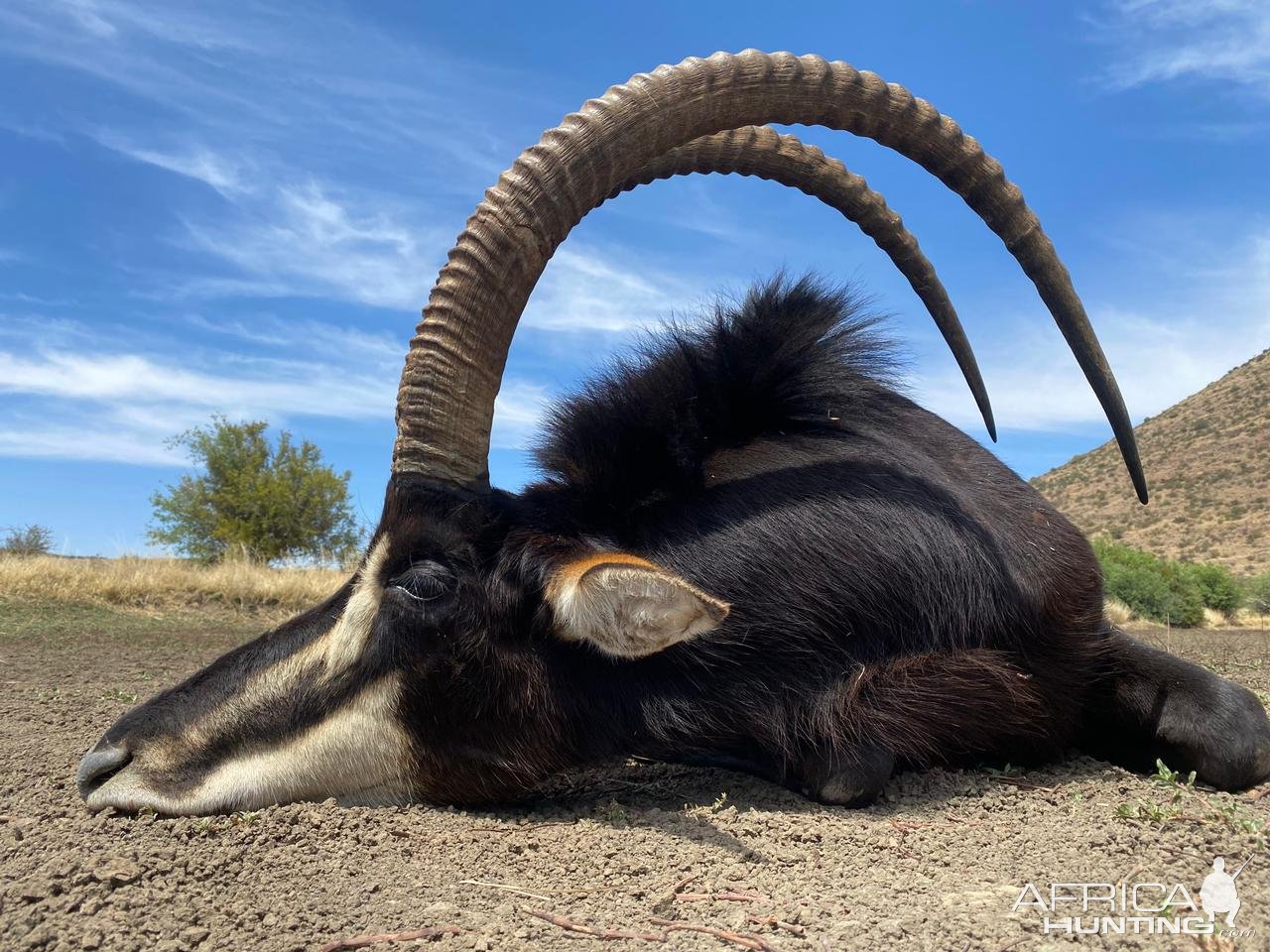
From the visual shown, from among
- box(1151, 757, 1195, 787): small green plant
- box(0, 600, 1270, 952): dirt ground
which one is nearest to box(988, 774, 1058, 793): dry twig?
box(0, 600, 1270, 952): dirt ground

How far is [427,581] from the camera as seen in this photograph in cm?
350

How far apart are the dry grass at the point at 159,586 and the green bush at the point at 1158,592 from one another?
16083mm

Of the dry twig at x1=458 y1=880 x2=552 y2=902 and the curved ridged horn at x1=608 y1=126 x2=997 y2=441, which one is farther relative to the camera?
the curved ridged horn at x1=608 y1=126 x2=997 y2=441

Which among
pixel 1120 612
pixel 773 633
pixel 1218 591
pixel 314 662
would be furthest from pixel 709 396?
pixel 1218 591

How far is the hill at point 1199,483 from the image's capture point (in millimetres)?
41438

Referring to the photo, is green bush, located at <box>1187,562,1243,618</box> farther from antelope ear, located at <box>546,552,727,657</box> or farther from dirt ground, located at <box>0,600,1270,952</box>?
antelope ear, located at <box>546,552,727,657</box>

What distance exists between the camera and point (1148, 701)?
12.8 feet

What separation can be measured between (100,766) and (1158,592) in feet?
72.7

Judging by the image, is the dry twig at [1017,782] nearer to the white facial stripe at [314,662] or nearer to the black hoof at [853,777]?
the black hoof at [853,777]

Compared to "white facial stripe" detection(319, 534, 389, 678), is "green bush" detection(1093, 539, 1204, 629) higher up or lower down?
lower down

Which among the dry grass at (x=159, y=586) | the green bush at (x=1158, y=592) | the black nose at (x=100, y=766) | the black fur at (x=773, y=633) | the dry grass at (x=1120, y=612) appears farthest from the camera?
the green bush at (x=1158, y=592)

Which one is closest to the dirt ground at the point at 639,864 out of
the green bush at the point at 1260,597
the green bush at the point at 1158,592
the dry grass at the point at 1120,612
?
the dry grass at the point at 1120,612

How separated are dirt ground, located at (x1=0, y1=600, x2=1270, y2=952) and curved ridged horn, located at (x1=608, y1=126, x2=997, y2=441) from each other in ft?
8.85

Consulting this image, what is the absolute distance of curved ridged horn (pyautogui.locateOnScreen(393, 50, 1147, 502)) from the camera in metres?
3.51
